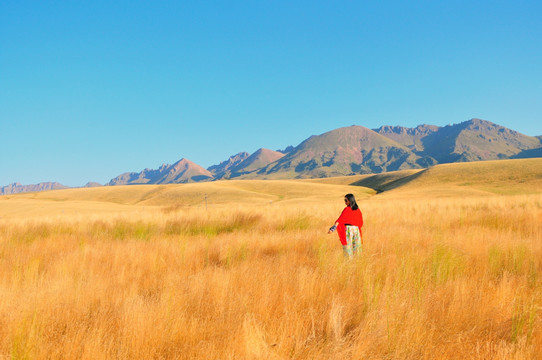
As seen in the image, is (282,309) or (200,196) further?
(200,196)

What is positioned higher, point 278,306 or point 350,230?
point 350,230

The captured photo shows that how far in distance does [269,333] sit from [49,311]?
2226 mm

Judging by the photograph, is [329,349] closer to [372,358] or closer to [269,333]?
[372,358]

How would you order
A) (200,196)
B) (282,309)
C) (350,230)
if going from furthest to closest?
(200,196) < (350,230) < (282,309)

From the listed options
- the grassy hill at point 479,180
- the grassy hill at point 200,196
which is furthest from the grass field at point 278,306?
the grassy hill at point 479,180

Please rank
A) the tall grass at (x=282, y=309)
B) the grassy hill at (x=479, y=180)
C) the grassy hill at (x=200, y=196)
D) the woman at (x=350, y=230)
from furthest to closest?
the grassy hill at (x=200, y=196) → the grassy hill at (x=479, y=180) → the woman at (x=350, y=230) → the tall grass at (x=282, y=309)

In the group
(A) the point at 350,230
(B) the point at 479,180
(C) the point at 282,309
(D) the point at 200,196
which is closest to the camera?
(C) the point at 282,309

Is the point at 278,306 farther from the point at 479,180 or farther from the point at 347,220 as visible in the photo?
the point at 479,180

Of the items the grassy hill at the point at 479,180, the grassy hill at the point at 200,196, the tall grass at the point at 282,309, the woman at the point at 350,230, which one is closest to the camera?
the tall grass at the point at 282,309

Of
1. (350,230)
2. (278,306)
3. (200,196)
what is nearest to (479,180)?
(200,196)

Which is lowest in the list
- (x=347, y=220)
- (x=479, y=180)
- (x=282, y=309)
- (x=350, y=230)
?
(x=479, y=180)

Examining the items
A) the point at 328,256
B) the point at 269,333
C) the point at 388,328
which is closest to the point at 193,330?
the point at 269,333

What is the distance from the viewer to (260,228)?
1030 centimetres

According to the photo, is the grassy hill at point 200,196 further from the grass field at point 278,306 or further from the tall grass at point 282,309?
the tall grass at point 282,309
